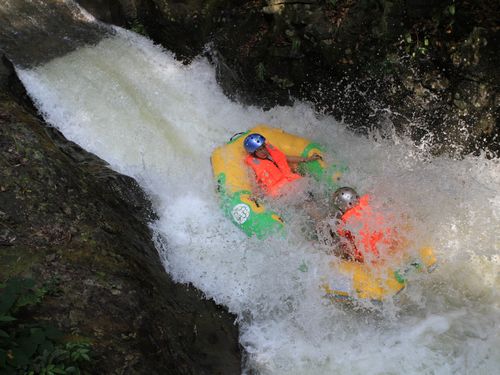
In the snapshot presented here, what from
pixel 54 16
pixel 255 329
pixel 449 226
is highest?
pixel 449 226

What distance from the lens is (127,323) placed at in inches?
158

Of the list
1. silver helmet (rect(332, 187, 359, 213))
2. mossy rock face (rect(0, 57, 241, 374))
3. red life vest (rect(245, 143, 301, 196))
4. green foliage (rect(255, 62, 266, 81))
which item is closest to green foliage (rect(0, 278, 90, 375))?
mossy rock face (rect(0, 57, 241, 374))

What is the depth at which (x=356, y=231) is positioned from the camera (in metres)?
5.41

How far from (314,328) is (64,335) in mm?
2816

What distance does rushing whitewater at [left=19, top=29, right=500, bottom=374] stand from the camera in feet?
16.7

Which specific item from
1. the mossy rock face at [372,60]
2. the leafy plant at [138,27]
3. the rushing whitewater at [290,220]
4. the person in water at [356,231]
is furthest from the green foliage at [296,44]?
the leafy plant at [138,27]

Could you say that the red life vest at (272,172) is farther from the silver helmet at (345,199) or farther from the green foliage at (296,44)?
the green foliage at (296,44)

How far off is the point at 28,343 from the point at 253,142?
3.89 metres

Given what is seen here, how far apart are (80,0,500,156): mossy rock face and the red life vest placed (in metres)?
1.26

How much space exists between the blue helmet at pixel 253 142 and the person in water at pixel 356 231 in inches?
53.0

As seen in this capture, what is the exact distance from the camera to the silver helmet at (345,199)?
219 inches

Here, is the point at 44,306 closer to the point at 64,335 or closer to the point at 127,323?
the point at 64,335

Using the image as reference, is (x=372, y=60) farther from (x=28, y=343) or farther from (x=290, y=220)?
(x=28, y=343)

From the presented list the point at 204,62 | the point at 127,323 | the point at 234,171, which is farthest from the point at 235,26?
the point at 127,323
